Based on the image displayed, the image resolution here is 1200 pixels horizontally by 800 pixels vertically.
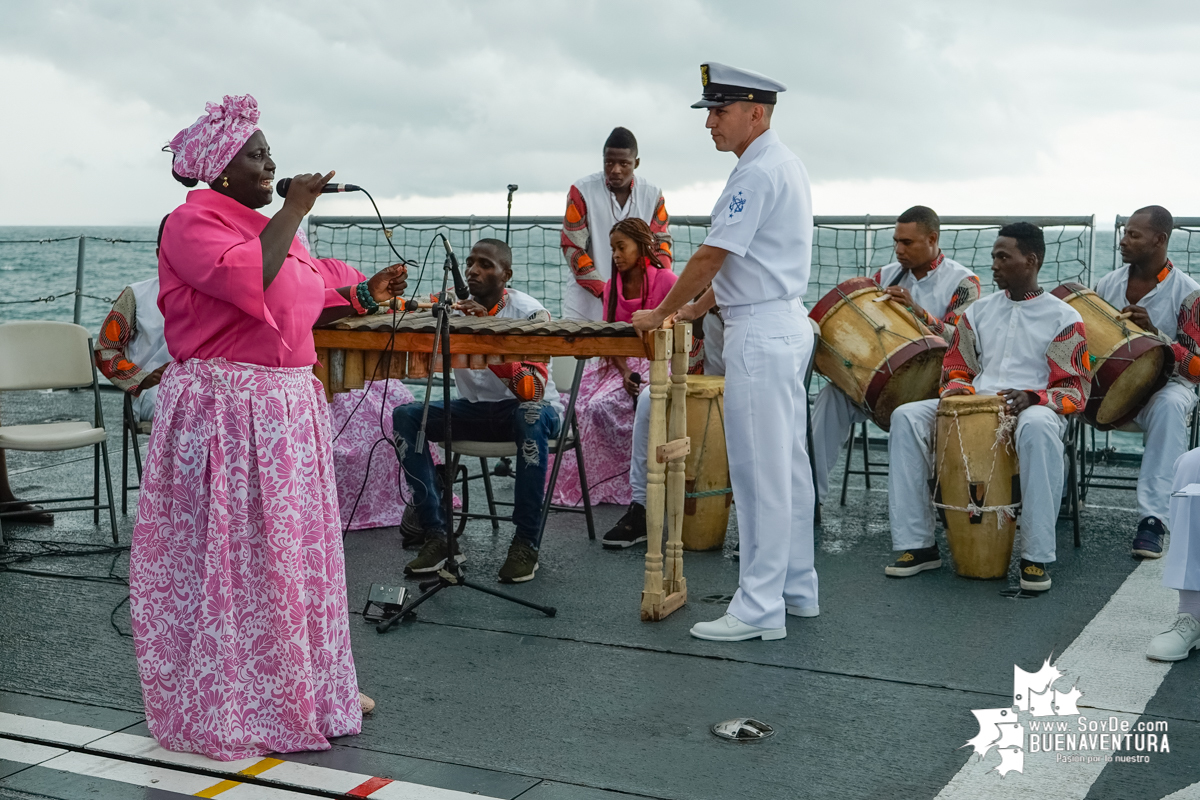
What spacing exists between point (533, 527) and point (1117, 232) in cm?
406

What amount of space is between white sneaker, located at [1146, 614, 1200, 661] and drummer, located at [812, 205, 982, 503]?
2.11 m

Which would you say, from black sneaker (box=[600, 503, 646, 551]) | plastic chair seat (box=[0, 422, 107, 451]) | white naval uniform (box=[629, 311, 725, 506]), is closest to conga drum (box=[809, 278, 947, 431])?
white naval uniform (box=[629, 311, 725, 506])

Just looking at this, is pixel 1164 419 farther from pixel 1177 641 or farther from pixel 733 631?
pixel 733 631

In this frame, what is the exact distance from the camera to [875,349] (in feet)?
18.6

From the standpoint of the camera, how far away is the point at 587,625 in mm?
4539

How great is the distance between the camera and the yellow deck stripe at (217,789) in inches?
122

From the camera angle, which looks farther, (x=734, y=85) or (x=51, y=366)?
(x=51, y=366)

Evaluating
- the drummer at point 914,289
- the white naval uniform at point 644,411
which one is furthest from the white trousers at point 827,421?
the white naval uniform at point 644,411

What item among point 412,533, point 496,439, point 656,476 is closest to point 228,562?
point 656,476

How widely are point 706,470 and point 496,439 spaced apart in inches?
38.1

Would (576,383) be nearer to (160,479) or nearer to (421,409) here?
(421,409)

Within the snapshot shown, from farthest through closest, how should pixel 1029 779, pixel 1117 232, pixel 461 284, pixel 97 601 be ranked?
pixel 1117 232
pixel 97 601
pixel 461 284
pixel 1029 779

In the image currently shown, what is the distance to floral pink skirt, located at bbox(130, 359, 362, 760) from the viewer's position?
130 inches

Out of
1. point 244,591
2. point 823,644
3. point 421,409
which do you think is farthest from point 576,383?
point 244,591
